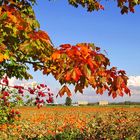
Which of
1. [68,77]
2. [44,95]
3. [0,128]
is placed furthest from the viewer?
[0,128]

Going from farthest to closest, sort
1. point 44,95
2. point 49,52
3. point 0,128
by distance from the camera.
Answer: point 0,128 → point 44,95 → point 49,52

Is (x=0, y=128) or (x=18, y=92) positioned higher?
(x=18, y=92)

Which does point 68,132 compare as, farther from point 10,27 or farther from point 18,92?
point 10,27

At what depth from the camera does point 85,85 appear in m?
5.56

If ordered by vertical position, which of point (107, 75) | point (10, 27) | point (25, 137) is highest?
point (10, 27)

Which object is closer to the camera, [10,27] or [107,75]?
[10,27]

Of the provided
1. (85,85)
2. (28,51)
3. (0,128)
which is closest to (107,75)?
(85,85)

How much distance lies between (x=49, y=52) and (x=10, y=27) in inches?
22.1

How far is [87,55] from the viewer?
5500mm

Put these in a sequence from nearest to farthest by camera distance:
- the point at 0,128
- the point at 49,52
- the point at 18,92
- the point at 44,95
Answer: the point at 49,52 → the point at 44,95 → the point at 18,92 → the point at 0,128

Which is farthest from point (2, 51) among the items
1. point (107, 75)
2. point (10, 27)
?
point (107, 75)

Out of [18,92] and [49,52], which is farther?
[18,92]

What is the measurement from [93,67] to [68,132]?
24.9 feet

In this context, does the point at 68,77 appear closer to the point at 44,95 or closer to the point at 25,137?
the point at 44,95
